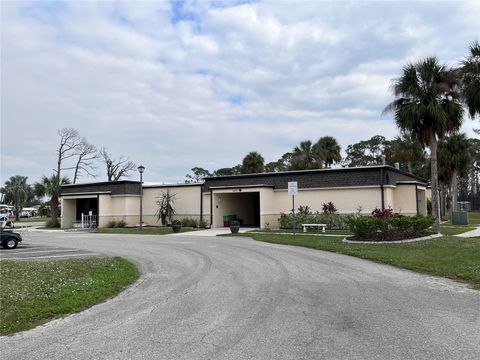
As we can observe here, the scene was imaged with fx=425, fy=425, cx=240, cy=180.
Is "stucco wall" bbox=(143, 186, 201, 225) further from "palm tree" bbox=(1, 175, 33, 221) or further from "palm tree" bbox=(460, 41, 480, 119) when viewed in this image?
"palm tree" bbox=(1, 175, 33, 221)

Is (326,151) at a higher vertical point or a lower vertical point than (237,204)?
higher

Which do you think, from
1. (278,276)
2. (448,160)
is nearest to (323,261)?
(278,276)

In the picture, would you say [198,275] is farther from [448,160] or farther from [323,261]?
[448,160]

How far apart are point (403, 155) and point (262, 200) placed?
1015 inches

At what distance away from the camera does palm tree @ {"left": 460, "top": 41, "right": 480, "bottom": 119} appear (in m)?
20.6

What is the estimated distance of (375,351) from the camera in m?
4.89

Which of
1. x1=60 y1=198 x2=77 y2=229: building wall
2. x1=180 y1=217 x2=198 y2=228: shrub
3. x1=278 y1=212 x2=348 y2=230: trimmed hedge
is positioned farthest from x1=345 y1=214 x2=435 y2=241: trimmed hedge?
x1=60 y1=198 x2=77 y2=229: building wall

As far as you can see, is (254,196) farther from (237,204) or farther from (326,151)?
(326,151)

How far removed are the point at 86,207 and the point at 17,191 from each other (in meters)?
50.9

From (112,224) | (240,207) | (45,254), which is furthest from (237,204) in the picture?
(45,254)

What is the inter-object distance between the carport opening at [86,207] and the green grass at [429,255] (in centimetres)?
2527

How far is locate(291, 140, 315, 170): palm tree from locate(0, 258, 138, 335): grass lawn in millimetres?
35447

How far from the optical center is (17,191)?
270ft

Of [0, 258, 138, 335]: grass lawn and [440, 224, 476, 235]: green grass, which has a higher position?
[440, 224, 476, 235]: green grass
